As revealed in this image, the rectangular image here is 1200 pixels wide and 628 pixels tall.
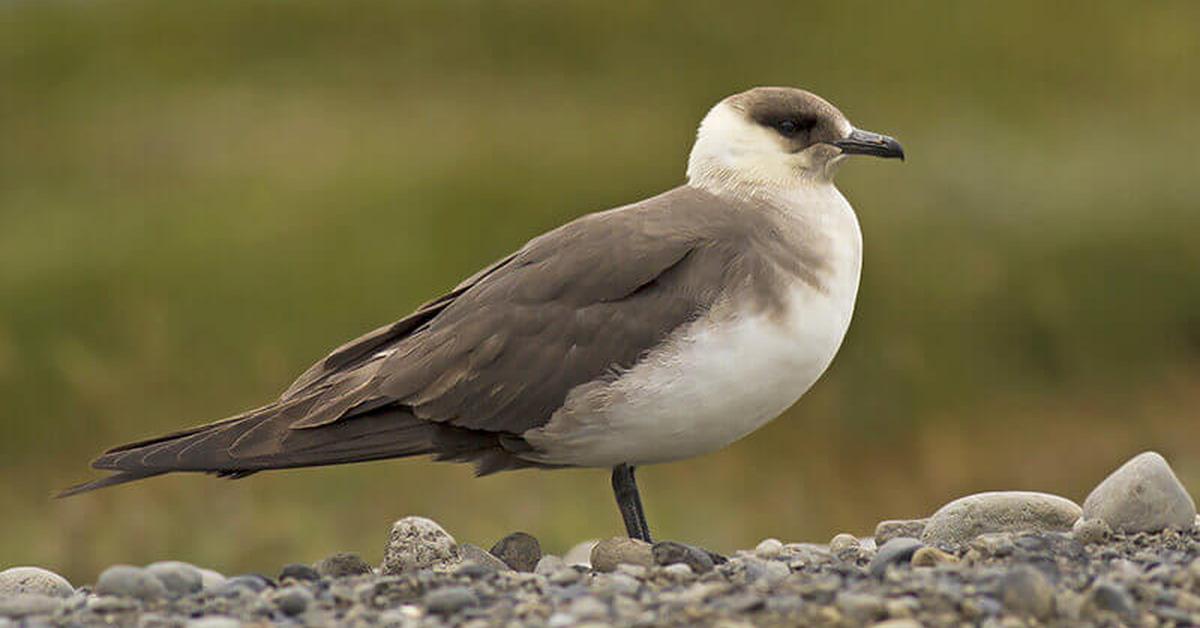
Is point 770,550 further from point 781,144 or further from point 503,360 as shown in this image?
point 781,144

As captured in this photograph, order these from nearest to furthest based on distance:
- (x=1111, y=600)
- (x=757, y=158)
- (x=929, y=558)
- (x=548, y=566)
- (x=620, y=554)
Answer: (x=1111, y=600) → (x=929, y=558) → (x=620, y=554) → (x=548, y=566) → (x=757, y=158)

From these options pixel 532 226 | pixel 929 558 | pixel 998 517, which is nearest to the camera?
pixel 929 558

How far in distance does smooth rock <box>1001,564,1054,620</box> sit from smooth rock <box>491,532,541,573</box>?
2.57 metres

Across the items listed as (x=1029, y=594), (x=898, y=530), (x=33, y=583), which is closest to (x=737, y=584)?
(x=1029, y=594)

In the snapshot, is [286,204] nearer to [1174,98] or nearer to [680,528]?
[680,528]

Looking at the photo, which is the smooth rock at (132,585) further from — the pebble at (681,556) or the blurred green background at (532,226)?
the blurred green background at (532,226)

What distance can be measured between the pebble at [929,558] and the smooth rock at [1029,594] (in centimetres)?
96

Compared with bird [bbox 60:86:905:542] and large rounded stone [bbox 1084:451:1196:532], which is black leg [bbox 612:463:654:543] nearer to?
bird [bbox 60:86:905:542]

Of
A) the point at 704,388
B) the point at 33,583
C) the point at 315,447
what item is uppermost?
the point at 315,447

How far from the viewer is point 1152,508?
7.30 metres

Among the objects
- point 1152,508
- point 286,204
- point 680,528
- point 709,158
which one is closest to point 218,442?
point 709,158

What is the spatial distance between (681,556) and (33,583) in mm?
2541

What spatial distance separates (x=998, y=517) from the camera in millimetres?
7715

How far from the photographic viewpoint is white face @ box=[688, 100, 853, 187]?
7.88 meters
